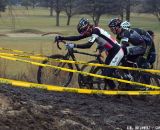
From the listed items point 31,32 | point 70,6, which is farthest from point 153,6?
point 31,32

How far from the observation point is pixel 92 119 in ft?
24.1

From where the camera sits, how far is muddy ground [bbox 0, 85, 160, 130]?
658 cm

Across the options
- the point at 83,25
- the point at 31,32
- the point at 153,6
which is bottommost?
the point at 31,32

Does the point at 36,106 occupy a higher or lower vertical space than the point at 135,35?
lower

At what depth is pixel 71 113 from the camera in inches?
289

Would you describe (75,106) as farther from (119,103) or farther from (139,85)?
(139,85)

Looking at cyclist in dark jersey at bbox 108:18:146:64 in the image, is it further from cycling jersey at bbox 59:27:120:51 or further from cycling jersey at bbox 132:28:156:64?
cycling jersey at bbox 59:27:120:51

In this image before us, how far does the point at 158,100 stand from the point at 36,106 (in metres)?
4.02

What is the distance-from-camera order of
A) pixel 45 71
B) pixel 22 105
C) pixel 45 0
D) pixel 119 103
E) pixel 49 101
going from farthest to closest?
pixel 45 0, pixel 45 71, pixel 119 103, pixel 49 101, pixel 22 105

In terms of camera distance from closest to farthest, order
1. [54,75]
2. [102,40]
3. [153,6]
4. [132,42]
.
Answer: [102,40] → [132,42] → [54,75] → [153,6]

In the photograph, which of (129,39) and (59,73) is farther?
(59,73)

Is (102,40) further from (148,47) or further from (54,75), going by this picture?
(54,75)

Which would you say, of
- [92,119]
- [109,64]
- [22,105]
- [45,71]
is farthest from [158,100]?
[22,105]

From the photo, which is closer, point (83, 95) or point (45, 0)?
point (83, 95)
